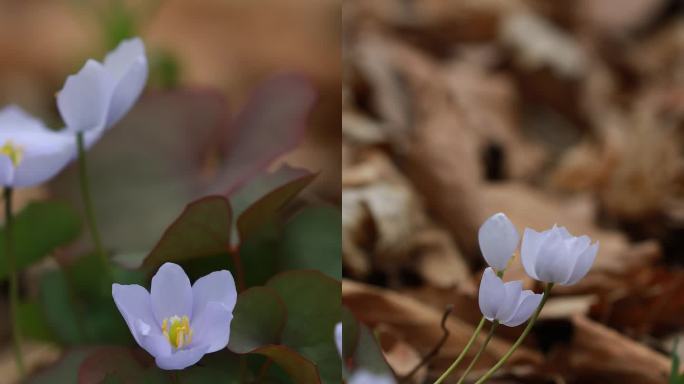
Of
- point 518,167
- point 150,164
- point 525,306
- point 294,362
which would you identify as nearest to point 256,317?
point 294,362

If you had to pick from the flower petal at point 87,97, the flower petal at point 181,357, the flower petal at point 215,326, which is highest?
the flower petal at point 87,97

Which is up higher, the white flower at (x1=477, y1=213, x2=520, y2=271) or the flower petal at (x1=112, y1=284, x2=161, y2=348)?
the white flower at (x1=477, y1=213, x2=520, y2=271)

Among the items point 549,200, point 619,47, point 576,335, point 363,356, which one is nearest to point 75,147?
point 363,356

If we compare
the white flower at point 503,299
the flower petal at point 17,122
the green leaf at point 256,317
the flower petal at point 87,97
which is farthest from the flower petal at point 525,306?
the flower petal at point 17,122

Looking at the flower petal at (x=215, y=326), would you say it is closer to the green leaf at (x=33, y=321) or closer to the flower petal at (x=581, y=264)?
the flower petal at (x=581, y=264)

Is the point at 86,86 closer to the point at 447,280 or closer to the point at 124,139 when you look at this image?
the point at 124,139

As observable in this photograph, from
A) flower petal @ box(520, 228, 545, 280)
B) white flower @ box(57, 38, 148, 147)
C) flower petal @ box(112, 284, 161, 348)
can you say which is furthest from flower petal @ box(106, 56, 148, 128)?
flower petal @ box(520, 228, 545, 280)

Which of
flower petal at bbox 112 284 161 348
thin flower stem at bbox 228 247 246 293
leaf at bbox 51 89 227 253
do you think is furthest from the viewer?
leaf at bbox 51 89 227 253

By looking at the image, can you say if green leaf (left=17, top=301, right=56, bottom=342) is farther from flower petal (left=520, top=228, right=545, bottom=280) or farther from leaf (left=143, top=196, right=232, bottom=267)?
flower petal (left=520, top=228, right=545, bottom=280)
